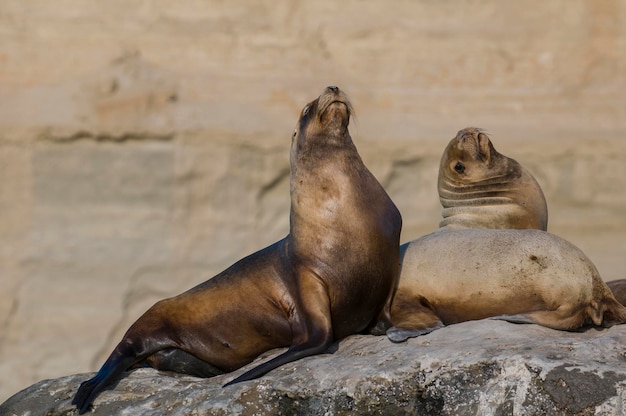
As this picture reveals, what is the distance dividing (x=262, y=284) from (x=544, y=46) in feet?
27.0

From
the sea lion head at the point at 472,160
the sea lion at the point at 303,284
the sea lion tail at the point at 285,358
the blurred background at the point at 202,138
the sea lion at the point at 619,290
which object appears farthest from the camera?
the blurred background at the point at 202,138

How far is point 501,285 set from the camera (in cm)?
621

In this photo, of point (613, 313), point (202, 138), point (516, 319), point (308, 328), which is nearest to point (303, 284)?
point (308, 328)

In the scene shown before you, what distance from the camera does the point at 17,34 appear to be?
13547mm

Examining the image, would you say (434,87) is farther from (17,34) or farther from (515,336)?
(515,336)

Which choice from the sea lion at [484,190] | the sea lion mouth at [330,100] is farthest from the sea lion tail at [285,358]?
the sea lion at [484,190]

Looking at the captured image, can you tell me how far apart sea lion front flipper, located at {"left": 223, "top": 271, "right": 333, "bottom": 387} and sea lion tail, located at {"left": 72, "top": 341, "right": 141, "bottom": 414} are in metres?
0.72

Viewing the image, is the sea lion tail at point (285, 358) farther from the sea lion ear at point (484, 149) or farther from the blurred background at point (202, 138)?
the blurred background at point (202, 138)

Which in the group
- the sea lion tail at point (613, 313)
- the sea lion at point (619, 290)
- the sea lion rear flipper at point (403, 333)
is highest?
the sea lion rear flipper at point (403, 333)

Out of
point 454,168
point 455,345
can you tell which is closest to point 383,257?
point 455,345

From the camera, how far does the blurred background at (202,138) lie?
1333 cm

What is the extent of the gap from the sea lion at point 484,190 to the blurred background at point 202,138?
5158mm

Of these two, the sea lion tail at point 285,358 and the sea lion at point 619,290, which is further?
the sea lion at point 619,290

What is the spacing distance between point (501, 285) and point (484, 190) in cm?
181
